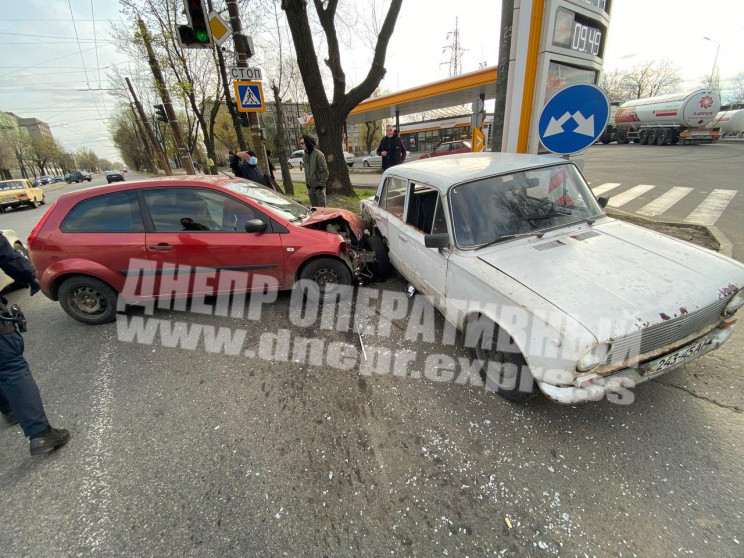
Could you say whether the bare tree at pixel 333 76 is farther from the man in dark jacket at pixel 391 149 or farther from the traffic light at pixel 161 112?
the traffic light at pixel 161 112

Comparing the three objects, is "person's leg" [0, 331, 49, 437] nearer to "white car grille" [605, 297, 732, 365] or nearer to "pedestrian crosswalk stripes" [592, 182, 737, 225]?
"white car grille" [605, 297, 732, 365]

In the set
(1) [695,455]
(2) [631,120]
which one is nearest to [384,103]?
(2) [631,120]

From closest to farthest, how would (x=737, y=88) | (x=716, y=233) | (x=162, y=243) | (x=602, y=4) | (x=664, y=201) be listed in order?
1. (x=162, y=243)
2. (x=716, y=233)
3. (x=602, y=4)
4. (x=664, y=201)
5. (x=737, y=88)

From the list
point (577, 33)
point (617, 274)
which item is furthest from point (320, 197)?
point (617, 274)

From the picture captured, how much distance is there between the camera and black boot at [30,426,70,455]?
7.44 feet

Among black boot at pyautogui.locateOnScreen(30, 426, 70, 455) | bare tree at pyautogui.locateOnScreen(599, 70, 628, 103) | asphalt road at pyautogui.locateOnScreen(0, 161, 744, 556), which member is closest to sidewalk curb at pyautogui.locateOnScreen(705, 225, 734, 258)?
asphalt road at pyautogui.locateOnScreen(0, 161, 744, 556)

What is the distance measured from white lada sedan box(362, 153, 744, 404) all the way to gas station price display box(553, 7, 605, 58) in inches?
120

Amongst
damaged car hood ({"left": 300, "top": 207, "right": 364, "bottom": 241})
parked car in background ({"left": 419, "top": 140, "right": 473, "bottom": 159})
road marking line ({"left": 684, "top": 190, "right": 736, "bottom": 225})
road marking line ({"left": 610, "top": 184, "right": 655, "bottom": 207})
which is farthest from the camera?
parked car in background ({"left": 419, "top": 140, "right": 473, "bottom": 159})

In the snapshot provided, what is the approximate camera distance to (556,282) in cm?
217

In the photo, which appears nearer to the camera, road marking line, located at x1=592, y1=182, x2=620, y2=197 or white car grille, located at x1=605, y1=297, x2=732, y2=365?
white car grille, located at x1=605, y1=297, x2=732, y2=365

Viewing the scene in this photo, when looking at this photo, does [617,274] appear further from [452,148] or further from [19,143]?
[19,143]

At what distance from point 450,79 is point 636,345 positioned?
20691 millimetres

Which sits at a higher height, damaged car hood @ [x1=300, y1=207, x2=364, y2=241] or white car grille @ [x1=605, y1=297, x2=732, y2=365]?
damaged car hood @ [x1=300, y1=207, x2=364, y2=241]

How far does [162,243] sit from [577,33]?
696 centimetres
